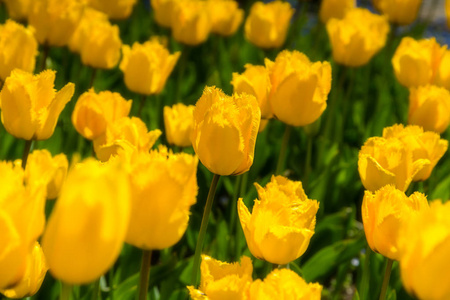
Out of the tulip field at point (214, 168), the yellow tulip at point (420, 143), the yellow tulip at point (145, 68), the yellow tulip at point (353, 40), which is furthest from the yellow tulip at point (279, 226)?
the yellow tulip at point (353, 40)

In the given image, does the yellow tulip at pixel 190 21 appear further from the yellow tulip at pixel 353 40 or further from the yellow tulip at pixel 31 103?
the yellow tulip at pixel 31 103

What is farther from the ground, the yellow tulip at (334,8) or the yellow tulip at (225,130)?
the yellow tulip at (225,130)

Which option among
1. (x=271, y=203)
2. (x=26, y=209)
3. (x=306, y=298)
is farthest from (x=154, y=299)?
(x=26, y=209)

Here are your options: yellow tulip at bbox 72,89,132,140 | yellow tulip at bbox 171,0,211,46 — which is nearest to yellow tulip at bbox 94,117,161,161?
yellow tulip at bbox 72,89,132,140

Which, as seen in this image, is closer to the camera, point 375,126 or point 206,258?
point 206,258

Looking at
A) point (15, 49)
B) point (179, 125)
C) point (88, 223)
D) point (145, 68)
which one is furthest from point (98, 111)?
point (88, 223)

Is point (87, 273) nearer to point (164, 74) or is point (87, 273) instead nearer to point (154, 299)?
point (154, 299)

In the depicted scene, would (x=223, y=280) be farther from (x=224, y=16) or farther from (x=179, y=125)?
(x=224, y=16)
